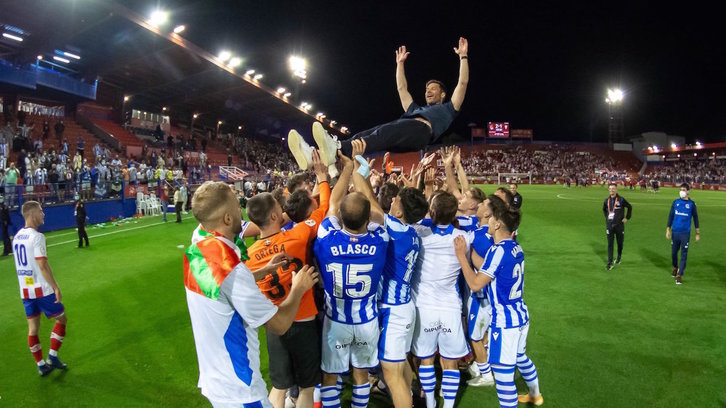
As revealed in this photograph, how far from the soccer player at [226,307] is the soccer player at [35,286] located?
143 inches

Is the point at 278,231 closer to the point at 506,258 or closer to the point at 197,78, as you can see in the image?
the point at 506,258

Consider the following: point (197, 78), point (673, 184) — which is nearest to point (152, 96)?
point (197, 78)

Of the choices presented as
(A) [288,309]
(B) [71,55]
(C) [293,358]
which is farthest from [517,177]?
(A) [288,309]

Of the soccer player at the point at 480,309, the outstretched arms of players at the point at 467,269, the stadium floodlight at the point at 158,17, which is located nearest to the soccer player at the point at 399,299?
the outstretched arms of players at the point at 467,269

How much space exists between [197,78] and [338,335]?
3350cm

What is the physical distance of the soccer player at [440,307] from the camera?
373 cm

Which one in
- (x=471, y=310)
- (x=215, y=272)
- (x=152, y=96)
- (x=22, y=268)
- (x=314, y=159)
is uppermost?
(x=152, y=96)

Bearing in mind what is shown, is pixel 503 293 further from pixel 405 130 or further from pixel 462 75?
pixel 462 75

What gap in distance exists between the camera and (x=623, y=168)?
70.2 m

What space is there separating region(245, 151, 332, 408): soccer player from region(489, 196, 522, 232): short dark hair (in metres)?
1.66

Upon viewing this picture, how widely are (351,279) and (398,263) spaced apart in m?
0.50

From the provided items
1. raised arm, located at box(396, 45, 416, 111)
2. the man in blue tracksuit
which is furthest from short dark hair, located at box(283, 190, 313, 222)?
the man in blue tracksuit

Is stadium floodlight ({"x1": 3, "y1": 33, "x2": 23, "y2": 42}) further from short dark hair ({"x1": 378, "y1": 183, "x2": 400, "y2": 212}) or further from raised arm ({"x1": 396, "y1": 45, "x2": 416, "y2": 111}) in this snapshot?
short dark hair ({"x1": 378, "y1": 183, "x2": 400, "y2": 212})

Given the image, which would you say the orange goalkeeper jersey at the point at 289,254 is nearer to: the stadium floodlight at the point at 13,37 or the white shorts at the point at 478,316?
the white shorts at the point at 478,316
